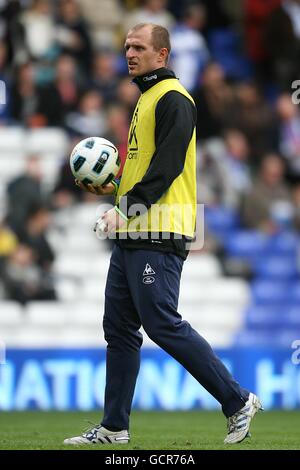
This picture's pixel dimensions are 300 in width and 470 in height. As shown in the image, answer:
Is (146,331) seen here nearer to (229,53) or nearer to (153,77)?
(153,77)

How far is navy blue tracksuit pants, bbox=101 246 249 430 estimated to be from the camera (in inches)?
277

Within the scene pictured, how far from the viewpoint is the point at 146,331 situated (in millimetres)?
7055

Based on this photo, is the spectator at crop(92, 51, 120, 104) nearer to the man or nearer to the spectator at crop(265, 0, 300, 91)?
the spectator at crop(265, 0, 300, 91)

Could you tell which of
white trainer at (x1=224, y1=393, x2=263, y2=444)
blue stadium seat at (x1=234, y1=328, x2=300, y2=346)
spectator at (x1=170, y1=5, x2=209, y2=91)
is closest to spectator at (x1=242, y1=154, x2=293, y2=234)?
blue stadium seat at (x1=234, y1=328, x2=300, y2=346)

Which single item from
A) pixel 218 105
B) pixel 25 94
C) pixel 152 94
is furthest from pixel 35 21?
pixel 152 94

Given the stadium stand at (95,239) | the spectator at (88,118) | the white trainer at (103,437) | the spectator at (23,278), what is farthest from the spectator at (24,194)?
the white trainer at (103,437)

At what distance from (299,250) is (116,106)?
2.62 meters

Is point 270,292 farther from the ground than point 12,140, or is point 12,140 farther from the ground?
point 12,140

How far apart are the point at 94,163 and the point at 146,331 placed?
1.01 m

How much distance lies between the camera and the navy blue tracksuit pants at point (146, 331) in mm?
7023

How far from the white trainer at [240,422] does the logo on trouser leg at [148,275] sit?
2.78 feet

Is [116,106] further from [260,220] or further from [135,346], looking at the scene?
[135,346]

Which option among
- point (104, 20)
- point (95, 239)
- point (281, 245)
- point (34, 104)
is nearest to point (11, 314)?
point (95, 239)

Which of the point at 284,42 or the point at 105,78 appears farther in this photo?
the point at 284,42
